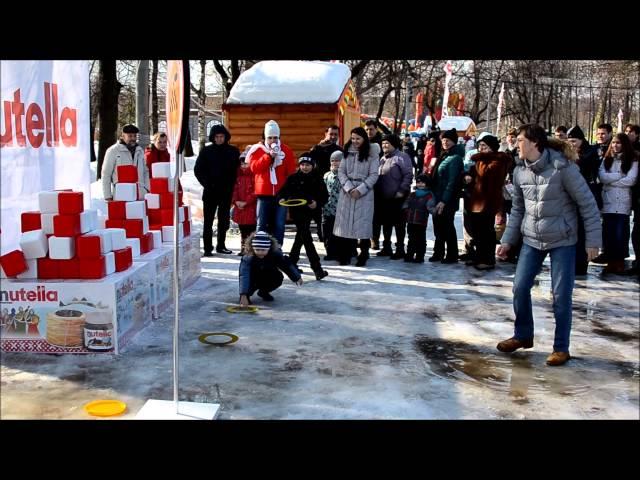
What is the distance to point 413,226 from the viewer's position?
863 cm

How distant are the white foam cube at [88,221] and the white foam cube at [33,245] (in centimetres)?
31

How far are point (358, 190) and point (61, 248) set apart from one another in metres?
4.25

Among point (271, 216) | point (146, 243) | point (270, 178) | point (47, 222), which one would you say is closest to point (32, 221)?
point (47, 222)

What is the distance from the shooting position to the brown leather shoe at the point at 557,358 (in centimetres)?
479

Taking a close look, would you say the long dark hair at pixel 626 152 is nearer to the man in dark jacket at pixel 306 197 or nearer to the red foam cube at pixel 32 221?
the man in dark jacket at pixel 306 197

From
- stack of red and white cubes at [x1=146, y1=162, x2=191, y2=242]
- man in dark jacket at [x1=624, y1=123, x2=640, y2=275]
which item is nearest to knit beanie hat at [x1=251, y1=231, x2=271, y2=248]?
stack of red and white cubes at [x1=146, y1=162, x2=191, y2=242]

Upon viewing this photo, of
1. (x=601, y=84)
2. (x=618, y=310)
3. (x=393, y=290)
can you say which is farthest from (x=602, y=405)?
(x=601, y=84)

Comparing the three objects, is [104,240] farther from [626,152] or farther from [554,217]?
[626,152]

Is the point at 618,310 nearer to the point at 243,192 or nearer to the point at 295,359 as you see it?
the point at 295,359

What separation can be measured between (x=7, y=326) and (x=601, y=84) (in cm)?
4668

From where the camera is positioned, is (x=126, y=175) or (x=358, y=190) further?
(x=358, y=190)

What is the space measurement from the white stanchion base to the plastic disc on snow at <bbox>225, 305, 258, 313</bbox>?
2275 millimetres

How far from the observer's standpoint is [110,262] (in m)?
4.99

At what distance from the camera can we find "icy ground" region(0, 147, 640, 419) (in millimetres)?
3957
